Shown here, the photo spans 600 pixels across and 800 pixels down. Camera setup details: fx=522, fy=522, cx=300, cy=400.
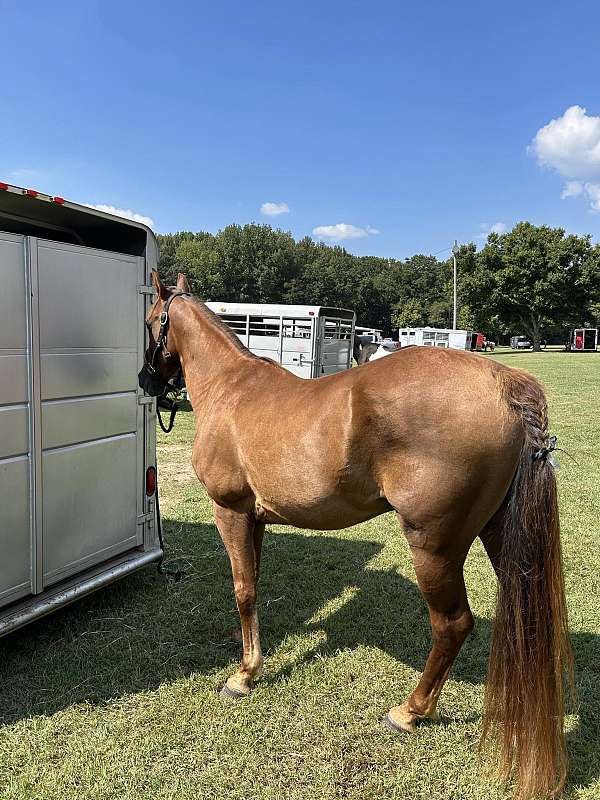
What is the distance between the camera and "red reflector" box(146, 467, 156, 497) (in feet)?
13.8

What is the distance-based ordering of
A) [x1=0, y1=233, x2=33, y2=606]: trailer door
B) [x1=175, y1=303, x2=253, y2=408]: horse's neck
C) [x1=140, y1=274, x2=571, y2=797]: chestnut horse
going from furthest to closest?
1. [x1=175, y1=303, x2=253, y2=408]: horse's neck
2. [x1=0, y1=233, x2=33, y2=606]: trailer door
3. [x1=140, y1=274, x2=571, y2=797]: chestnut horse

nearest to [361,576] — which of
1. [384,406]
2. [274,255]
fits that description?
[384,406]

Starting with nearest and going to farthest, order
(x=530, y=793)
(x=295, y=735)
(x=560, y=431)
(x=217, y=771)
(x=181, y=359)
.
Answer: (x=530, y=793) < (x=217, y=771) < (x=295, y=735) < (x=181, y=359) < (x=560, y=431)

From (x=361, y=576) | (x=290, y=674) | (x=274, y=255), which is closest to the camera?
(x=290, y=674)

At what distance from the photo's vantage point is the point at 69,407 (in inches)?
A: 134

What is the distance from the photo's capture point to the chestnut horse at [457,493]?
2.27 metres

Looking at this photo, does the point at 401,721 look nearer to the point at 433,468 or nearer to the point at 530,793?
the point at 530,793

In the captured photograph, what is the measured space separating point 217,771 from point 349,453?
1.61 meters

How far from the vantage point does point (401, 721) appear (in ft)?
8.78

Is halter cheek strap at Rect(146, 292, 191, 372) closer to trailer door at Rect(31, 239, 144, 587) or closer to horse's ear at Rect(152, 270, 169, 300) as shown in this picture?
horse's ear at Rect(152, 270, 169, 300)

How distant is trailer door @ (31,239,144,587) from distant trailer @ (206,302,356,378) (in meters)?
9.64

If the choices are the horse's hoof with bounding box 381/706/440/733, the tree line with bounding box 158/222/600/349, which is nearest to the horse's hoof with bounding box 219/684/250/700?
the horse's hoof with bounding box 381/706/440/733

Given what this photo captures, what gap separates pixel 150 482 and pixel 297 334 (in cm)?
1070

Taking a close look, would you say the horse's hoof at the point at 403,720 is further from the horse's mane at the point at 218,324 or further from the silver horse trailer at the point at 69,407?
the horse's mane at the point at 218,324
